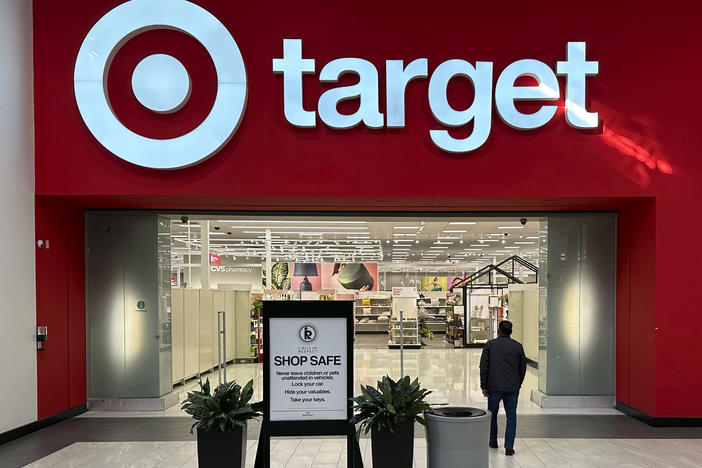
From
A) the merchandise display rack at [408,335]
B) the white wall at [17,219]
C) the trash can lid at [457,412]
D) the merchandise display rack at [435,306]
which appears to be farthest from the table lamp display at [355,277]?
the trash can lid at [457,412]

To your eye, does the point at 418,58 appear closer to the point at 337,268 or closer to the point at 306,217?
the point at 306,217

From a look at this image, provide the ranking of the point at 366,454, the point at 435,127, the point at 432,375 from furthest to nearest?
1. the point at 432,375
2. the point at 435,127
3. the point at 366,454

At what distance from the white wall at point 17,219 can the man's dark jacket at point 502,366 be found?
541 cm

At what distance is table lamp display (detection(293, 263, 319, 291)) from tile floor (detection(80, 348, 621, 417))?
19.6ft

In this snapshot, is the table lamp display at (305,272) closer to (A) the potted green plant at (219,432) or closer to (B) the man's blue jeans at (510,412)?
(B) the man's blue jeans at (510,412)

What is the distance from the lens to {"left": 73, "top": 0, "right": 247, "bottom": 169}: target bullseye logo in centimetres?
758

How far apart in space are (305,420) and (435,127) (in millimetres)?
4306

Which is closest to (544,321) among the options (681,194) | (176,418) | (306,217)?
(681,194)

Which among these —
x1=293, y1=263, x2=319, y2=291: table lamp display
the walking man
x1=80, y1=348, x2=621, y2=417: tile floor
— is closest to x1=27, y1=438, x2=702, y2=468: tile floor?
the walking man

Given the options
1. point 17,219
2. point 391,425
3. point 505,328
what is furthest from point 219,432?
point 17,219

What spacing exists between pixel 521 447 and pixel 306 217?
434 cm

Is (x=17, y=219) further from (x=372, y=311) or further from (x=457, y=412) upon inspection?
(x=372, y=311)

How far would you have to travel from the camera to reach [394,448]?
490 centimetres

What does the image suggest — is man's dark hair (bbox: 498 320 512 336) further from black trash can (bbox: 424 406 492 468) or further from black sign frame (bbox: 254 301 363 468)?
black sign frame (bbox: 254 301 363 468)
